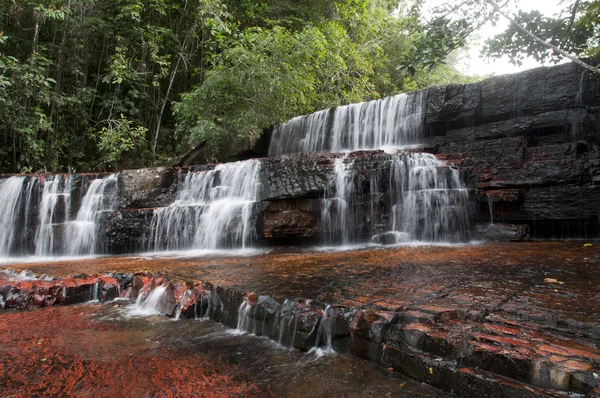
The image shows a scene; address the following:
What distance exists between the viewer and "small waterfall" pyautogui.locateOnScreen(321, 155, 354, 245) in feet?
25.8

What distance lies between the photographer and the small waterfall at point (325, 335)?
268 centimetres

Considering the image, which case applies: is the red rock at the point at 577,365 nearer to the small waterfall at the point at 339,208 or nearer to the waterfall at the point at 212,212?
the small waterfall at the point at 339,208

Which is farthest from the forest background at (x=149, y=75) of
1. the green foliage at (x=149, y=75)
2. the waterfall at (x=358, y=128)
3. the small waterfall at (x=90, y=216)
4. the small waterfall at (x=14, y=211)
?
the small waterfall at (x=90, y=216)

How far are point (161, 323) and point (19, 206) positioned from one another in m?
8.84

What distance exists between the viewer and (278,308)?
303cm

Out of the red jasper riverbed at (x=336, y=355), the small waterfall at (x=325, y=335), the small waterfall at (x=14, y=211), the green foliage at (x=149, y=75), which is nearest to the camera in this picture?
the red jasper riverbed at (x=336, y=355)

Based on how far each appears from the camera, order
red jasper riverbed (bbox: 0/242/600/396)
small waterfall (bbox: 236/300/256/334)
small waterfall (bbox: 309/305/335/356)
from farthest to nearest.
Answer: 1. small waterfall (bbox: 236/300/256/334)
2. small waterfall (bbox: 309/305/335/356)
3. red jasper riverbed (bbox: 0/242/600/396)

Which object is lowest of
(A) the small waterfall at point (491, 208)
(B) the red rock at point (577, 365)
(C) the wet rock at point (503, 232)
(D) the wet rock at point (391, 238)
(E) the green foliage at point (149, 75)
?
(B) the red rock at point (577, 365)

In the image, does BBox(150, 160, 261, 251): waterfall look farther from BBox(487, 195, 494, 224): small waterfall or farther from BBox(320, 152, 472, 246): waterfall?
BBox(487, 195, 494, 224): small waterfall

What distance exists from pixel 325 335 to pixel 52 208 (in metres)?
9.85

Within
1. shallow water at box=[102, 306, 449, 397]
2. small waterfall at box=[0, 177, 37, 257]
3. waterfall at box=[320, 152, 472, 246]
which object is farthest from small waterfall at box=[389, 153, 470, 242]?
small waterfall at box=[0, 177, 37, 257]

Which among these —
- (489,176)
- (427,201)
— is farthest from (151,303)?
(489,176)

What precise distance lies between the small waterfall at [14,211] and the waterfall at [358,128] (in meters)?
7.35

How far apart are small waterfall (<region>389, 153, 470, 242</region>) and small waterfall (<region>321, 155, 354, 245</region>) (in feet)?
2.99
